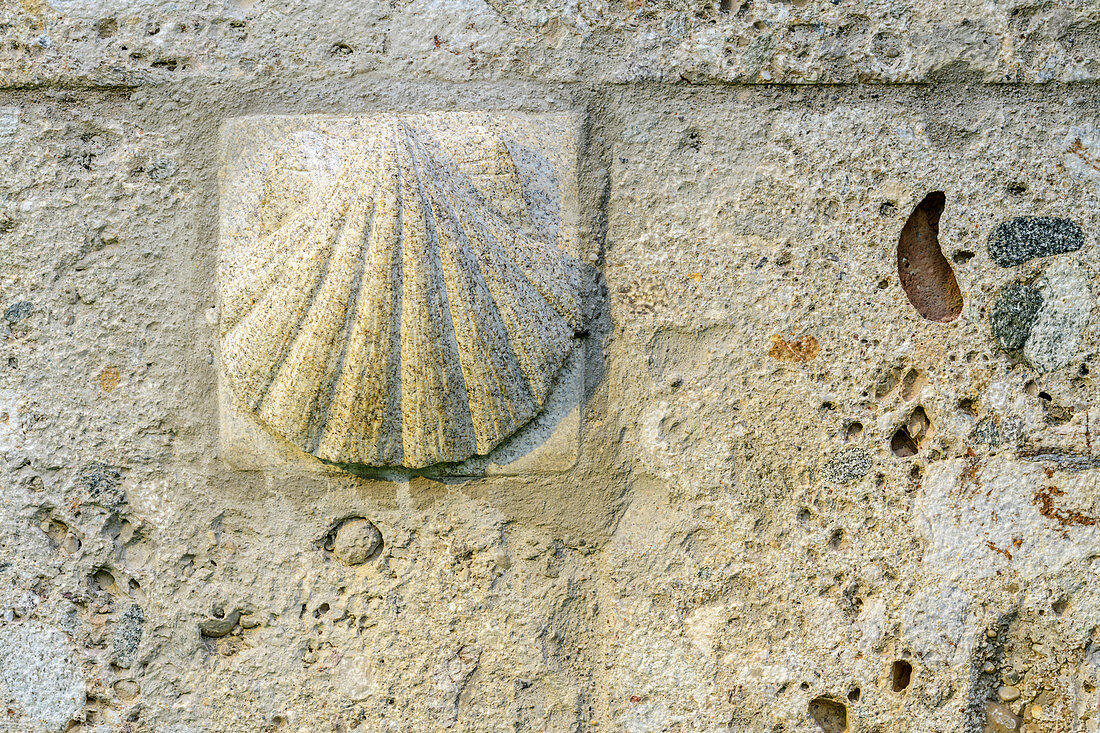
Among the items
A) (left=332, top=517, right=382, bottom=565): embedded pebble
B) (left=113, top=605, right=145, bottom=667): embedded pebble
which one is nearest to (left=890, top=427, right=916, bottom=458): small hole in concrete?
(left=332, top=517, right=382, bottom=565): embedded pebble

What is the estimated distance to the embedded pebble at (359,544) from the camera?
1.05 m

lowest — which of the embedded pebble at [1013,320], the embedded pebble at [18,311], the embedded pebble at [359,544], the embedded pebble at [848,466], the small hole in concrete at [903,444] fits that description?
the embedded pebble at [359,544]

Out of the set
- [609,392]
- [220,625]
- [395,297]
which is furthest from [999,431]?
[220,625]

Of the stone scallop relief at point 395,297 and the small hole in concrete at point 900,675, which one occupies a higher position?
the stone scallop relief at point 395,297

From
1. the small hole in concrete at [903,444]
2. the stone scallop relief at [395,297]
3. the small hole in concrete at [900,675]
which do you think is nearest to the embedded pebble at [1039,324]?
the small hole in concrete at [903,444]

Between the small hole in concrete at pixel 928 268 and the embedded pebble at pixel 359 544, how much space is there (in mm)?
779

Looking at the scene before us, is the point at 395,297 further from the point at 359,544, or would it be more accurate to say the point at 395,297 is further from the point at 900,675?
the point at 900,675

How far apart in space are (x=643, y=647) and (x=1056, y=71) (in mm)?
941

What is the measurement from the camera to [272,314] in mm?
984

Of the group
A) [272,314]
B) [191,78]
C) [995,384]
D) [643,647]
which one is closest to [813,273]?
[995,384]

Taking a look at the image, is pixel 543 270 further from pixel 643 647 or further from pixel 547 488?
pixel 643 647

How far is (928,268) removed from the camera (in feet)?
3.39

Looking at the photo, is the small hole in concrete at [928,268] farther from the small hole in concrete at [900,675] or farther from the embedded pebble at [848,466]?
the small hole in concrete at [900,675]

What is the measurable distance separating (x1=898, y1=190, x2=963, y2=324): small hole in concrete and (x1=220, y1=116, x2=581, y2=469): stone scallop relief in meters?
0.44
